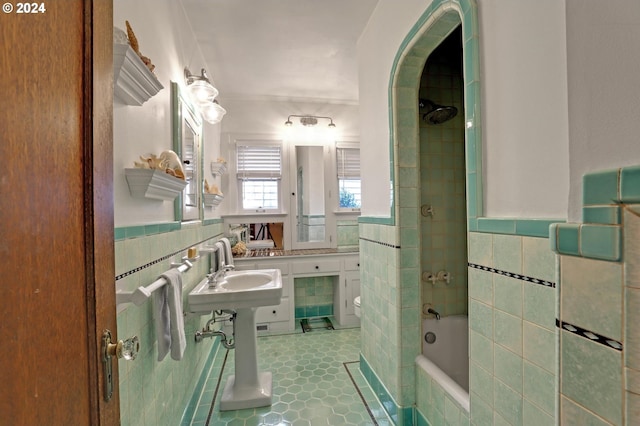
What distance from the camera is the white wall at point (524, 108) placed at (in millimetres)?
729

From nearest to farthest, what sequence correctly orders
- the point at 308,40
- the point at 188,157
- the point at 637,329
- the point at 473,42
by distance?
the point at 637,329 → the point at 473,42 → the point at 188,157 → the point at 308,40

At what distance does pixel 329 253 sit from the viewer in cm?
304

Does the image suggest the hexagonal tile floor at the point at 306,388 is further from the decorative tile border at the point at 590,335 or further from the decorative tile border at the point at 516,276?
the decorative tile border at the point at 590,335

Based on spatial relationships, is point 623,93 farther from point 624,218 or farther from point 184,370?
point 184,370

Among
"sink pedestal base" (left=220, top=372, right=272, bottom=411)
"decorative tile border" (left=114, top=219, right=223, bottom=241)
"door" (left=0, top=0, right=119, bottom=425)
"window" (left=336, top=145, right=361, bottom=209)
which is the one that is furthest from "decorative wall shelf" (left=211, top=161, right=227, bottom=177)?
"door" (left=0, top=0, right=119, bottom=425)

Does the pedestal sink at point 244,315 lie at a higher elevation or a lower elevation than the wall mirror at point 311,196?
lower

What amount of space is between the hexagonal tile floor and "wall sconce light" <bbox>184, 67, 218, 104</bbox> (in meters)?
2.04

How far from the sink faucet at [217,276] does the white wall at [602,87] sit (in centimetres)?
181

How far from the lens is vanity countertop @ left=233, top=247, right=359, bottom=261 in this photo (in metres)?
2.92

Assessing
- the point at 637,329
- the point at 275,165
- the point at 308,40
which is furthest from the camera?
the point at 275,165

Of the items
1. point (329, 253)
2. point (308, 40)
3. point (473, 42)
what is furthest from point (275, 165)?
point (473, 42)

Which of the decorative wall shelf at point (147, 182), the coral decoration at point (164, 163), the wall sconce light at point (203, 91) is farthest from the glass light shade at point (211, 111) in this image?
the decorative wall shelf at point (147, 182)

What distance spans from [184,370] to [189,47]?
2148 mm

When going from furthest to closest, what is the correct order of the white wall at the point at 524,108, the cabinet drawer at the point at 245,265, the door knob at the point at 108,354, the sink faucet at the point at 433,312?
the cabinet drawer at the point at 245,265, the sink faucet at the point at 433,312, the white wall at the point at 524,108, the door knob at the point at 108,354
